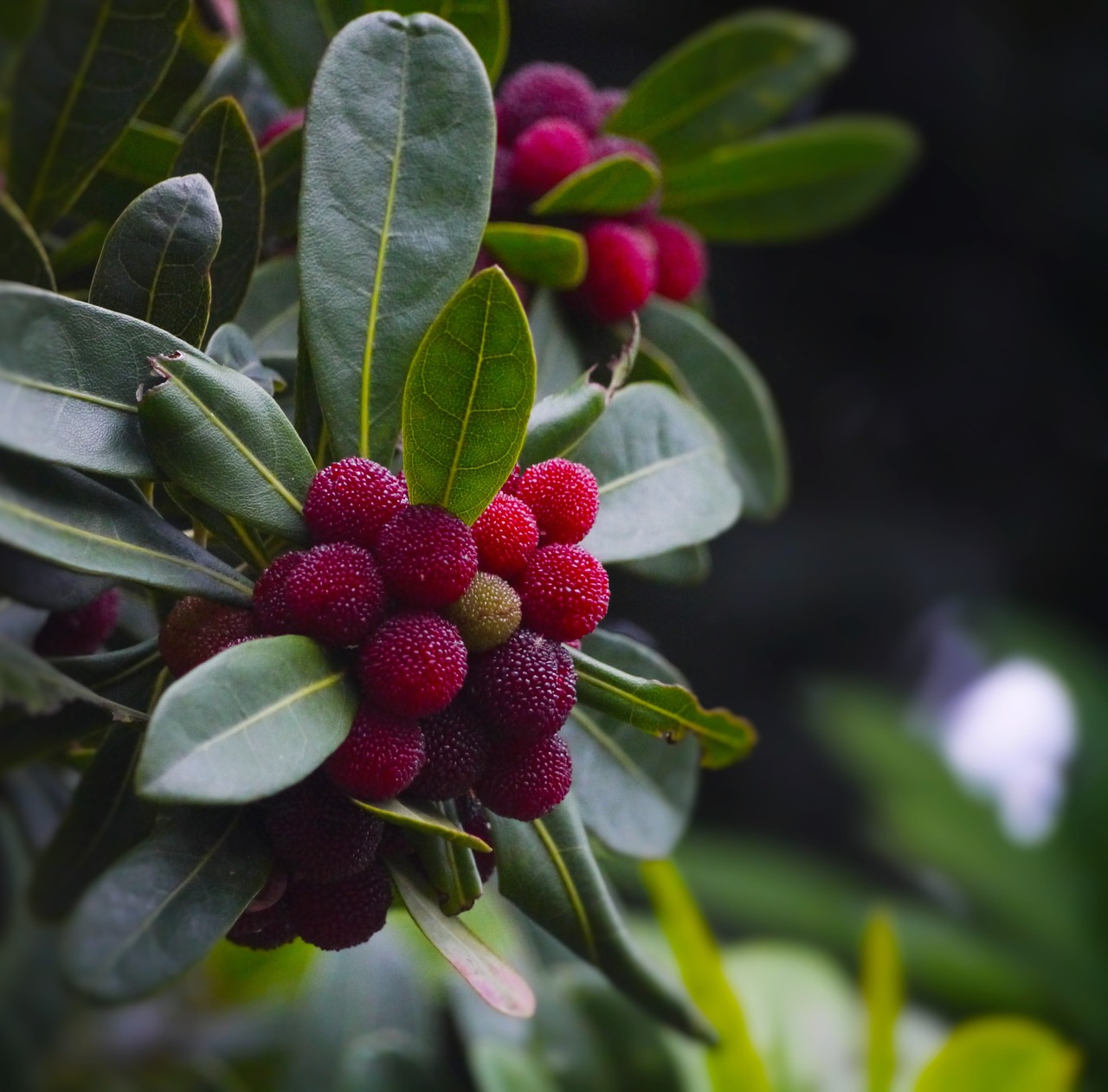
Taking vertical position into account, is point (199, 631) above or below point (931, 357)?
above

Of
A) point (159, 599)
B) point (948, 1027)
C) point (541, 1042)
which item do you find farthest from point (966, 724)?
point (159, 599)

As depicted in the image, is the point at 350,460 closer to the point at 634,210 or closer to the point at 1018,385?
the point at 634,210

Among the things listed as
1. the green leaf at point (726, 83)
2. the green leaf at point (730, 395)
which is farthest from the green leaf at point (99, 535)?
the green leaf at point (726, 83)

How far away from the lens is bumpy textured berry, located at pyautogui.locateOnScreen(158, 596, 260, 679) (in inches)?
19.9

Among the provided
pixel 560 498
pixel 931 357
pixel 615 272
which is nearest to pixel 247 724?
pixel 560 498

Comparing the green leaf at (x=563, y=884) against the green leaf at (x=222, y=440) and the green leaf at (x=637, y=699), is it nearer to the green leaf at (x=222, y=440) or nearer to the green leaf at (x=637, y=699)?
the green leaf at (x=637, y=699)

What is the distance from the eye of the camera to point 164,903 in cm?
45

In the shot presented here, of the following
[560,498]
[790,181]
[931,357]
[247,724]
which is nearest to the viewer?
[247,724]

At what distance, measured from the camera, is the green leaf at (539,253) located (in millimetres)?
648

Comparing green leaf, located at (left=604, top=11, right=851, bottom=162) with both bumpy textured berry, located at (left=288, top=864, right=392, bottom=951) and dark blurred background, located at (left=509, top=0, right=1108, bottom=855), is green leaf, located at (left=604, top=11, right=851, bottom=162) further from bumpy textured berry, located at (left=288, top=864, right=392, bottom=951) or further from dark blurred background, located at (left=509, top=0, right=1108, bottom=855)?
dark blurred background, located at (left=509, top=0, right=1108, bottom=855)

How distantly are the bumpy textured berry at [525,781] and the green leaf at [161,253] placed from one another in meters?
0.24

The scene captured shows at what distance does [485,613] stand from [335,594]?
6 centimetres

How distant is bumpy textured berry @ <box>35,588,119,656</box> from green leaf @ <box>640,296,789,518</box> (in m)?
0.40

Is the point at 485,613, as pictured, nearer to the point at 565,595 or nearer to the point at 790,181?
the point at 565,595
